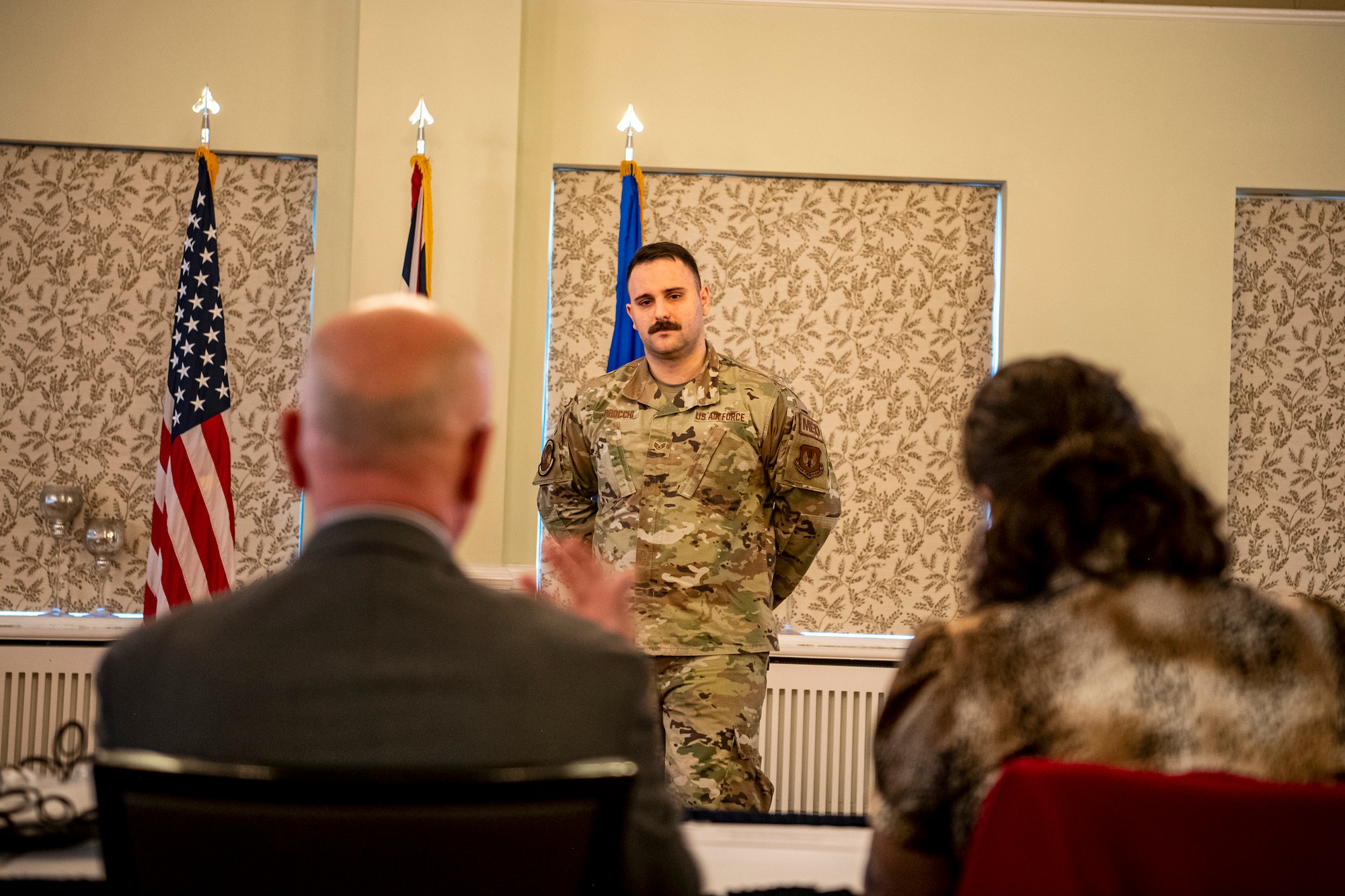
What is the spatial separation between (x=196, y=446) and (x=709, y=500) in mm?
1987

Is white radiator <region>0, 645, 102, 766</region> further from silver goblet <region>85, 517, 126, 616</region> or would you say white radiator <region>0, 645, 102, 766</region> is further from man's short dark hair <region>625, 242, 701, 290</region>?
man's short dark hair <region>625, 242, 701, 290</region>

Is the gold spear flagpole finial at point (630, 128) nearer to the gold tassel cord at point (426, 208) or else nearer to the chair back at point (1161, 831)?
the gold tassel cord at point (426, 208)

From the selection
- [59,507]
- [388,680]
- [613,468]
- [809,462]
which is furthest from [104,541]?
[388,680]

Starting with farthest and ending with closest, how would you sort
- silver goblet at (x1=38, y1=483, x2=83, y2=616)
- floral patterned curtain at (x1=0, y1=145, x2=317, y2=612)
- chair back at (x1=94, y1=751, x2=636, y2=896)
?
floral patterned curtain at (x1=0, y1=145, x2=317, y2=612) → silver goblet at (x1=38, y1=483, x2=83, y2=616) → chair back at (x1=94, y1=751, x2=636, y2=896)

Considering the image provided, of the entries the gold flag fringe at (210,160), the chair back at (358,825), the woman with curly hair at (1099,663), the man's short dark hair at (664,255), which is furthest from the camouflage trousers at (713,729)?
the gold flag fringe at (210,160)

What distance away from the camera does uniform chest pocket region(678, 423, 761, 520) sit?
294 cm

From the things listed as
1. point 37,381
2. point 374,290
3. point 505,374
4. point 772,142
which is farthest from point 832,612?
point 37,381

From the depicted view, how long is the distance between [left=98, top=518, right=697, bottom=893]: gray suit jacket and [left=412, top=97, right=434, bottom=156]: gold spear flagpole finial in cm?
330

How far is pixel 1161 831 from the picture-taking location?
901mm

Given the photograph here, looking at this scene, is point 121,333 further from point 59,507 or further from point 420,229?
point 420,229

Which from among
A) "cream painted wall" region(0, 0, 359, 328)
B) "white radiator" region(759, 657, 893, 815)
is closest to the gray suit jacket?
"white radiator" region(759, 657, 893, 815)

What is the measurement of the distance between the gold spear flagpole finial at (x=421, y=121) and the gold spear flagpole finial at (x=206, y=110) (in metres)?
0.70

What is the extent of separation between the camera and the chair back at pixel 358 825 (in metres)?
0.74

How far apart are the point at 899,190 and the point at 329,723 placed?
150 inches
